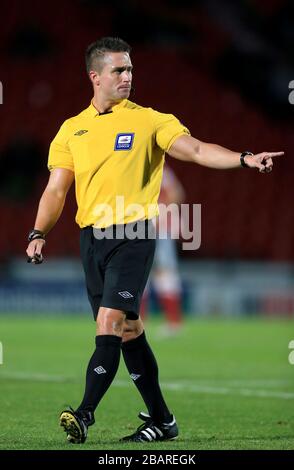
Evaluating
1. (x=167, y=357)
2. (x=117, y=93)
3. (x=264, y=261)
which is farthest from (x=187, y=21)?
(x=117, y=93)

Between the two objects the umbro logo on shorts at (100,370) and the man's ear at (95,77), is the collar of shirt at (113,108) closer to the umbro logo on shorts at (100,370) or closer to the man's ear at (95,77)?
the man's ear at (95,77)

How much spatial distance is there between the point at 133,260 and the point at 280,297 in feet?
45.7

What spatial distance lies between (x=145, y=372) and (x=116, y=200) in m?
1.01

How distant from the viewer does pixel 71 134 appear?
6.22 metres

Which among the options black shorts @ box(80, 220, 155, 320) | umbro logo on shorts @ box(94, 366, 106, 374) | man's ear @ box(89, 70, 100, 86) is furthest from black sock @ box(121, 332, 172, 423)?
man's ear @ box(89, 70, 100, 86)

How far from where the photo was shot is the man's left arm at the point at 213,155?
18.0ft

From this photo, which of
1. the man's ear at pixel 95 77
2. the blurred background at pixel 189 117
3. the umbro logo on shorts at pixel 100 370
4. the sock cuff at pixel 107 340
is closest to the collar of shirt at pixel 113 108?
the man's ear at pixel 95 77

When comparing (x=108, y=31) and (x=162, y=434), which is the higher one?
(x=108, y=31)

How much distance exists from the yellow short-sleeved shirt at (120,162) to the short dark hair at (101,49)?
1.02ft

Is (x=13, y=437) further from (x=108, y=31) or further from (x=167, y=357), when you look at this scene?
(x=108, y=31)

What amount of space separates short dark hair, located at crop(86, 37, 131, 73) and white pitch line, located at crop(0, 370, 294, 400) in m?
3.46

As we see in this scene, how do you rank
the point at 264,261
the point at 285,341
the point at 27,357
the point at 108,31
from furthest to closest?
the point at 108,31, the point at 264,261, the point at 285,341, the point at 27,357

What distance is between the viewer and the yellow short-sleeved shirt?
6.03 m

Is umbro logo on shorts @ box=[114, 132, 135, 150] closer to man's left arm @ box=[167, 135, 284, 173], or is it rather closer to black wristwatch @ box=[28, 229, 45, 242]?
man's left arm @ box=[167, 135, 284, 173]
